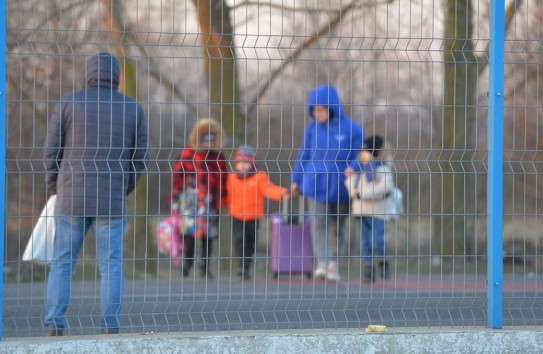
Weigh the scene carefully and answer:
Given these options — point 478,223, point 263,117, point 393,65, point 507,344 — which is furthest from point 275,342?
point 263,117

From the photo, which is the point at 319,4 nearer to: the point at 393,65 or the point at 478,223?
the point at 393,65

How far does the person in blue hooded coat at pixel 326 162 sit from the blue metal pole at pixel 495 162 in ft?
2.80

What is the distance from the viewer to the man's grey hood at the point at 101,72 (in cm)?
734

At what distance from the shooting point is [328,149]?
7.25 meters

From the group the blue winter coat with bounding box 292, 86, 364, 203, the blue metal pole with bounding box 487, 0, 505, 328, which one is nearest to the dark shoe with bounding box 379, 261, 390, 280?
the blue winter coat with bounding box 292, 86, 364, 203

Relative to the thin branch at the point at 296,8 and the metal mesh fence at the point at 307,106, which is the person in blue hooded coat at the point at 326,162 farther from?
the thin branch at the point at 296,8

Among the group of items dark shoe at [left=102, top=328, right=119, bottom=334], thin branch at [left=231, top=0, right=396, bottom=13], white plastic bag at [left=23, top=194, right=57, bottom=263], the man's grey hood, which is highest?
thin branch at [left=231, top=0, right=396, bottom=13]

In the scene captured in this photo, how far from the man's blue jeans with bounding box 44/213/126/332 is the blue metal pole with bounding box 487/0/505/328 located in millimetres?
2238

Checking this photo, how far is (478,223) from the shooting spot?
8781mm

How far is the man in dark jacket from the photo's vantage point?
718 centimetres

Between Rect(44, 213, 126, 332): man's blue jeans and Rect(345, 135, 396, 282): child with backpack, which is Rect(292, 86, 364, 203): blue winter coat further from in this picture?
Rect(44, 213, 126, 332): man's blue jeans

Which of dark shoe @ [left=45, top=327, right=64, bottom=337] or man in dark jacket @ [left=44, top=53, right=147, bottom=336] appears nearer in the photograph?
dark shoe @ [left=45, top=327, right=64, bottom=337]

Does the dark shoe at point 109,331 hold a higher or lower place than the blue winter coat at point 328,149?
lower

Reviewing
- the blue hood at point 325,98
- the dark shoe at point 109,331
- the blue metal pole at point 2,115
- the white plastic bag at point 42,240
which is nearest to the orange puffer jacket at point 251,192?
the blue hood at point 325,98
